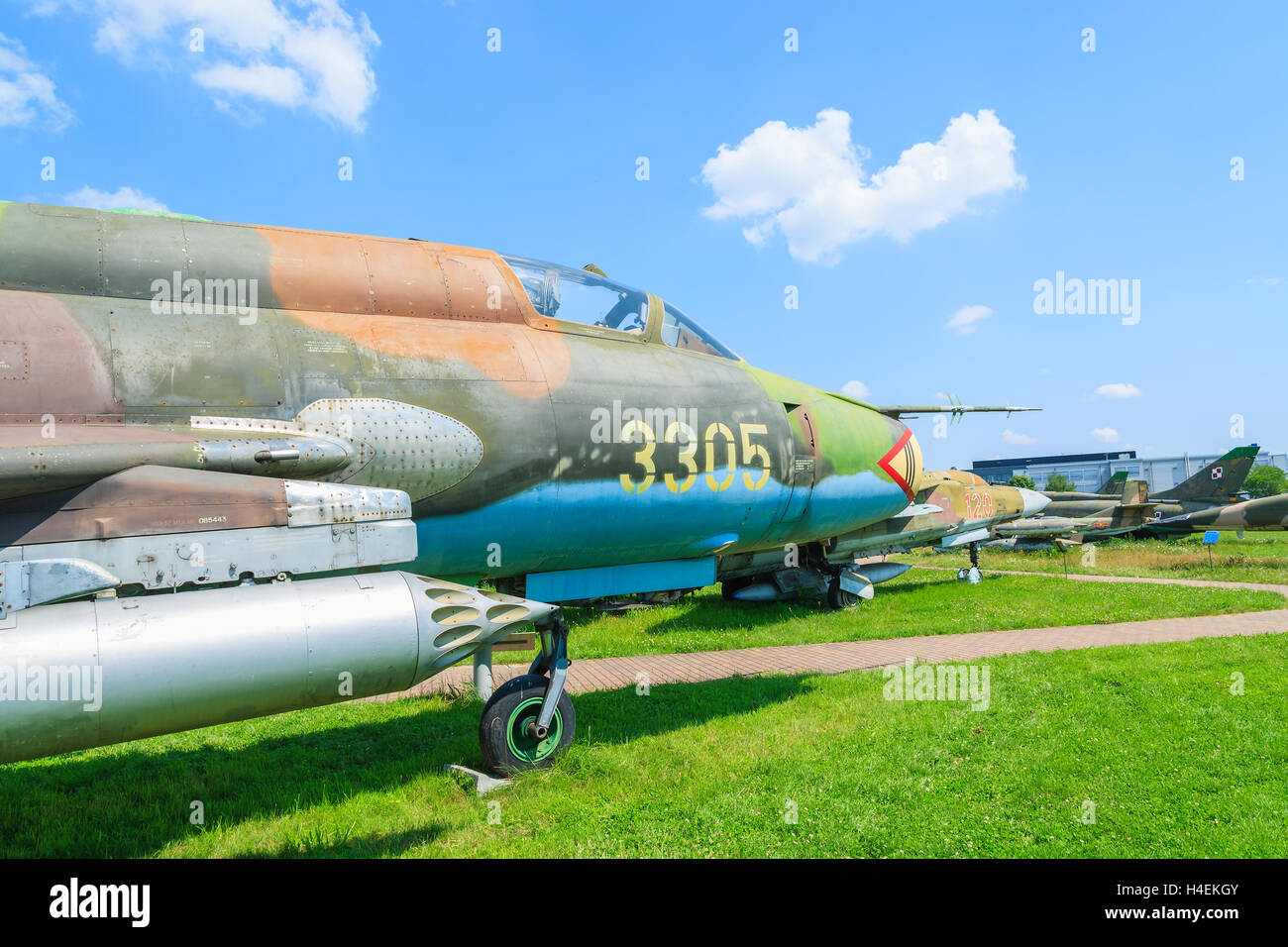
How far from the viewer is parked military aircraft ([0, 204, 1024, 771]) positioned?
387cm

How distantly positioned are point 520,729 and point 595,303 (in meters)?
3.63

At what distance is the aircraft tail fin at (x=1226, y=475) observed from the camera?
101 ft

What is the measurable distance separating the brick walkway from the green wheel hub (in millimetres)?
3357

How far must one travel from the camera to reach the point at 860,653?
38.3ft

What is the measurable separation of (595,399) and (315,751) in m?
4.27

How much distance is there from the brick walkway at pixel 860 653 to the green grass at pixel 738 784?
1.86 m

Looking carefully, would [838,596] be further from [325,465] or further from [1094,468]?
[1094,468]

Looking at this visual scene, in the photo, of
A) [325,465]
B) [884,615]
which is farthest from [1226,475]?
[325,465]

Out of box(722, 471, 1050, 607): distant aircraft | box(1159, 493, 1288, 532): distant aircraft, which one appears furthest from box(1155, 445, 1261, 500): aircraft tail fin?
box(722, 471, 1050, 607): distant aircraft

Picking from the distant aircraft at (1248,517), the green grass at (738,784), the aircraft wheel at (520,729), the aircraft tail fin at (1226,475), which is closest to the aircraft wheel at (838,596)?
the green grass at (738,784)

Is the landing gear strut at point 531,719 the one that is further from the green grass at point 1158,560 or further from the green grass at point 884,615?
the green grass at point 1158,560

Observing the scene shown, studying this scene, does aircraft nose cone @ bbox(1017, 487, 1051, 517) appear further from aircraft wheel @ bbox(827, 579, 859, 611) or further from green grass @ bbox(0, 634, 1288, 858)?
green grass @ bbox(0, 634, 1288, 858)

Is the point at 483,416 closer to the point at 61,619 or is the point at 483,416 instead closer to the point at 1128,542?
the point at 61,619
